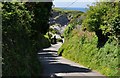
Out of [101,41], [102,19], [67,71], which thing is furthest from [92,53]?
[67,71]

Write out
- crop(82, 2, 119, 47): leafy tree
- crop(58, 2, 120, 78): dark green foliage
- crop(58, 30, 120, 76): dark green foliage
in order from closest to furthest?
crop(58, 2, 120, 78): dark green foliage, crop(58, 30, 120, 76): dark green foliage, crop(82, 2, 119, 47): leafy tree

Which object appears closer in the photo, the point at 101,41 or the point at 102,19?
the point at 102,19

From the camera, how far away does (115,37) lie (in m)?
22.1

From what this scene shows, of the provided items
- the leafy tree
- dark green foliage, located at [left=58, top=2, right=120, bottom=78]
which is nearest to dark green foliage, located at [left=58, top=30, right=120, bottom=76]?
dark green foliage, located at [left=58, top=2, right=120, bottom=78]

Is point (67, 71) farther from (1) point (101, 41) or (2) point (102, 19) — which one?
(2) point (102, 19)

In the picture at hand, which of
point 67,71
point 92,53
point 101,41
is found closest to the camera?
point 67,71

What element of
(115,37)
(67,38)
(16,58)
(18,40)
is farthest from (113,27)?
(67,38)

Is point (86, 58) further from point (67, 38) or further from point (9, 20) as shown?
point (9, 20)

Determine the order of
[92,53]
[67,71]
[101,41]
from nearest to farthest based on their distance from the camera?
[67,71], [101,41], [92,53]

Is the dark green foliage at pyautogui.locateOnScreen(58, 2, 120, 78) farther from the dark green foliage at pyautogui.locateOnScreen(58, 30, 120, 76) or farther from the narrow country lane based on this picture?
the narrow country lane

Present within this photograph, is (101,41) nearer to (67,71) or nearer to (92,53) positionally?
(92,53)

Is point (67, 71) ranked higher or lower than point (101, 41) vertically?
lower

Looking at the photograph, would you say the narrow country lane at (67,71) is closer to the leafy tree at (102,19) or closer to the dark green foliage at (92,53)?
the dark green foliage at (92,53)

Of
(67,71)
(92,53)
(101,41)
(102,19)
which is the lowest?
(67,71)
